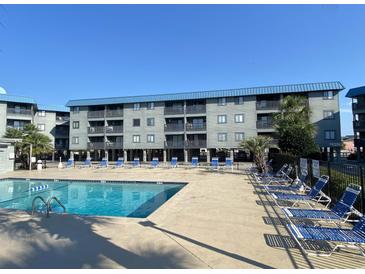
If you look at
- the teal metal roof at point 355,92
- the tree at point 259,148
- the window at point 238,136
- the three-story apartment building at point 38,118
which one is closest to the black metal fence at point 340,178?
the tree at point 259,148

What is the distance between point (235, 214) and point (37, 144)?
89.3 ft

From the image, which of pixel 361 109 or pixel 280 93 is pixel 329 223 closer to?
pixel 280 93

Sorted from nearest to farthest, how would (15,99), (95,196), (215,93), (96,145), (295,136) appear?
(95,196) < (295,136) < (215,93) < (96,145) < (15,99)

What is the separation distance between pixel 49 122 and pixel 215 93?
112 feet

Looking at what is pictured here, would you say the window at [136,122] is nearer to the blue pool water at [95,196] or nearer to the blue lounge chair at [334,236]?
the blue pool water at [95,196]

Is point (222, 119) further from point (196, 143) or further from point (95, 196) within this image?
point (95, 196)

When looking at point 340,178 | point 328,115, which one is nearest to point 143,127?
point 328,115

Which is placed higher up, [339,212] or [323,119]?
[323,119]

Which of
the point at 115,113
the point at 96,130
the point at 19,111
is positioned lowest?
the point at 96,130

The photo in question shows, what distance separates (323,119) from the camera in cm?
3419

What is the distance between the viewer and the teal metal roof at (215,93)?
3431cm

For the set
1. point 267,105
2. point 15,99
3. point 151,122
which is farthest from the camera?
point 15,99

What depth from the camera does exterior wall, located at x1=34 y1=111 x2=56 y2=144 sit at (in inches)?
1890

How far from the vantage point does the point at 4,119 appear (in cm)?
4247
